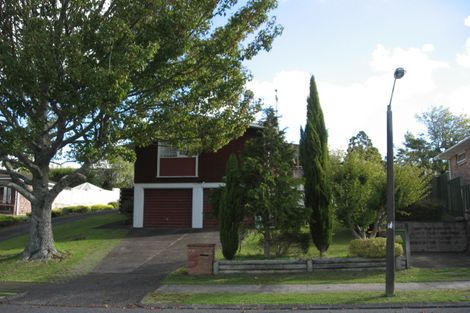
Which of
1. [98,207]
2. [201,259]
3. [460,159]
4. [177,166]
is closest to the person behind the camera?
[201,259]

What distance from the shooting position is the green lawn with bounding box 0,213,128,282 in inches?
594

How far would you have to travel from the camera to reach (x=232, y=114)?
18.4m

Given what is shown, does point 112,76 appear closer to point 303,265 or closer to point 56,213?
point 303,265

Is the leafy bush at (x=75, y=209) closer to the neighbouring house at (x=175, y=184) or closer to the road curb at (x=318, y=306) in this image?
the neighbouring house at (x=175, y=184)

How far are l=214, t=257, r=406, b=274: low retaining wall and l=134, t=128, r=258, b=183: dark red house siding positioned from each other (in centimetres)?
1163

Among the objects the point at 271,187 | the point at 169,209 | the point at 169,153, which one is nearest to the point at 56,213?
the point at 169,209

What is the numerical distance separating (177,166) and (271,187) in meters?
12.1

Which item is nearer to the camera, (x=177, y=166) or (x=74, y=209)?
(x=177, y=166)

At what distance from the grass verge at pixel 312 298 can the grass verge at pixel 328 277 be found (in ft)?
5.00

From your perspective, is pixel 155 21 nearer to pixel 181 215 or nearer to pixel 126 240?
pixel 126 240

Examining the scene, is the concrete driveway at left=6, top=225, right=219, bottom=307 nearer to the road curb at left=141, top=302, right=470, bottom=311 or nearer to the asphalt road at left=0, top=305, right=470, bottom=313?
the asphalt road at left=0, top=305, right=470, bottom=313

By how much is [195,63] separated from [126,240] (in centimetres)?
939

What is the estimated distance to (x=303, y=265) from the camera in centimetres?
1394

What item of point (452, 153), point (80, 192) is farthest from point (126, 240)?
point (80, 192)
